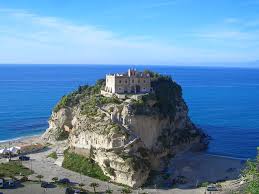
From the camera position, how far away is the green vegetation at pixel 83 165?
6050cm

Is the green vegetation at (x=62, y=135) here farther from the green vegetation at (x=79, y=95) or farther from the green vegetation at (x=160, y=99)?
the green vegetation at (x=160, y=99)

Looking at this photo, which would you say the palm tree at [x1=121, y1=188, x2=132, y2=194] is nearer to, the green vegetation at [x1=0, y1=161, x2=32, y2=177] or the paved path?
the paved path

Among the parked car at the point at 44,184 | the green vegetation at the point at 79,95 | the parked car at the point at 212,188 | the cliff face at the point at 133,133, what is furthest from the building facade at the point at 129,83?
the parked car at the point at 212,188

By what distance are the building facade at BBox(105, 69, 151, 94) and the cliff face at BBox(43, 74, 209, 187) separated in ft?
7.44

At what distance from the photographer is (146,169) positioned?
5828cm

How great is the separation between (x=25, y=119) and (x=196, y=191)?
55801 millimetres

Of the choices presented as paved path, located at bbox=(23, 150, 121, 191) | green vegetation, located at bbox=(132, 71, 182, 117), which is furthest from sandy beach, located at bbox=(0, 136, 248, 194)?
green vegetation, located at bbox=(132, 71, 182, 117)

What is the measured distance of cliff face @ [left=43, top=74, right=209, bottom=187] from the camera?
58594 mm

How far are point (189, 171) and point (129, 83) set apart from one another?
1740 centimetres

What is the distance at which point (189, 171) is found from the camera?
62.3 m

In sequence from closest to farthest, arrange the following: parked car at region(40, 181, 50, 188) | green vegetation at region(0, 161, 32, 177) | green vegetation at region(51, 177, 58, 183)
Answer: parked car at region(40, 181, 50, 188) < green vegetation at region(51, 177, 58, 183) < green vegetation at region(0, 161, 32, 177)

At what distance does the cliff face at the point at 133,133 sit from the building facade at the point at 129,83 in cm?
227

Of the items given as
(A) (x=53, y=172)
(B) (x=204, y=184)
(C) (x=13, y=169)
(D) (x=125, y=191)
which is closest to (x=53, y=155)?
(A) (x=53, y=172)

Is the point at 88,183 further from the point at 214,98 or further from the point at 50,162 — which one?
the point at 214,98
